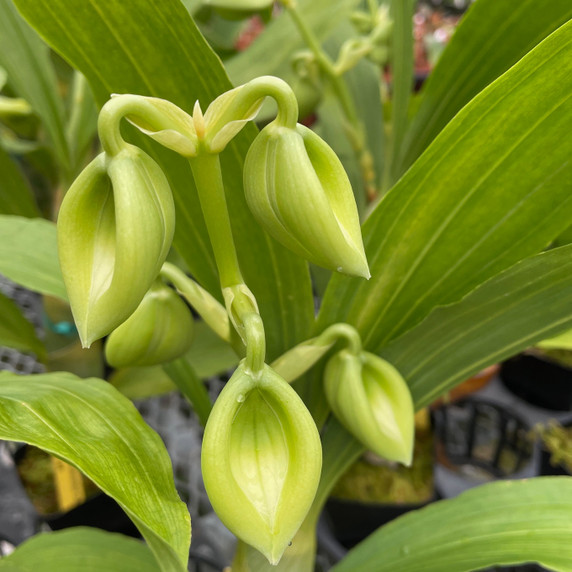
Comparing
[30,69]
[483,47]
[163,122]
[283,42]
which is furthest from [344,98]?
[163,122]

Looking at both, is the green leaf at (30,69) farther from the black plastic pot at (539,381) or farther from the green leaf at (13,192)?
the black plastic pot at (539,381)

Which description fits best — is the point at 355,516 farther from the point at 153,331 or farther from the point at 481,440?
the point at 153,331

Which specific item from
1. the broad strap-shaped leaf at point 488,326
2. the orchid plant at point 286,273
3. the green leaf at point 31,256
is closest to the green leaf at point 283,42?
the orchid plant at point 286,273

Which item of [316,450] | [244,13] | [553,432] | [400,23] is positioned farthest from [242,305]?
[553,432]

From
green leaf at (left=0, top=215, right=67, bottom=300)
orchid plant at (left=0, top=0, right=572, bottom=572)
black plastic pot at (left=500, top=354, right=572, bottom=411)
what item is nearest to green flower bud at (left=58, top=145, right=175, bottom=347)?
orchid plant at (left=0, top=0, right=572, bottom=572)

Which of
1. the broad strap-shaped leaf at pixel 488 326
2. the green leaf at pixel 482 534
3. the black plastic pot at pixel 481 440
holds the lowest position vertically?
the black plastic pot at pixel 481 440

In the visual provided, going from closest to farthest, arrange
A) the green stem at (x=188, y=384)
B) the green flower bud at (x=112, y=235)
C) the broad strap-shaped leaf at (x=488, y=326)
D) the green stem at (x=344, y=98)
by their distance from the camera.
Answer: the green flower bud at (x=112, y=235)
the broad strap-shaped leaf at (x=488, y=326)
the green stem at (x=188, y=384)
the green stem at (x=344, y=98)

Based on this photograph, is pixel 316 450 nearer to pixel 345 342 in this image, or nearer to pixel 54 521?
pixel 345 342

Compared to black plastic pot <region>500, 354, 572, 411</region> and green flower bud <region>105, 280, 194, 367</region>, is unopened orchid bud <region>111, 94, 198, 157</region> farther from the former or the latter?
black plastic pot <region>500, 354, 572, 411</region>
